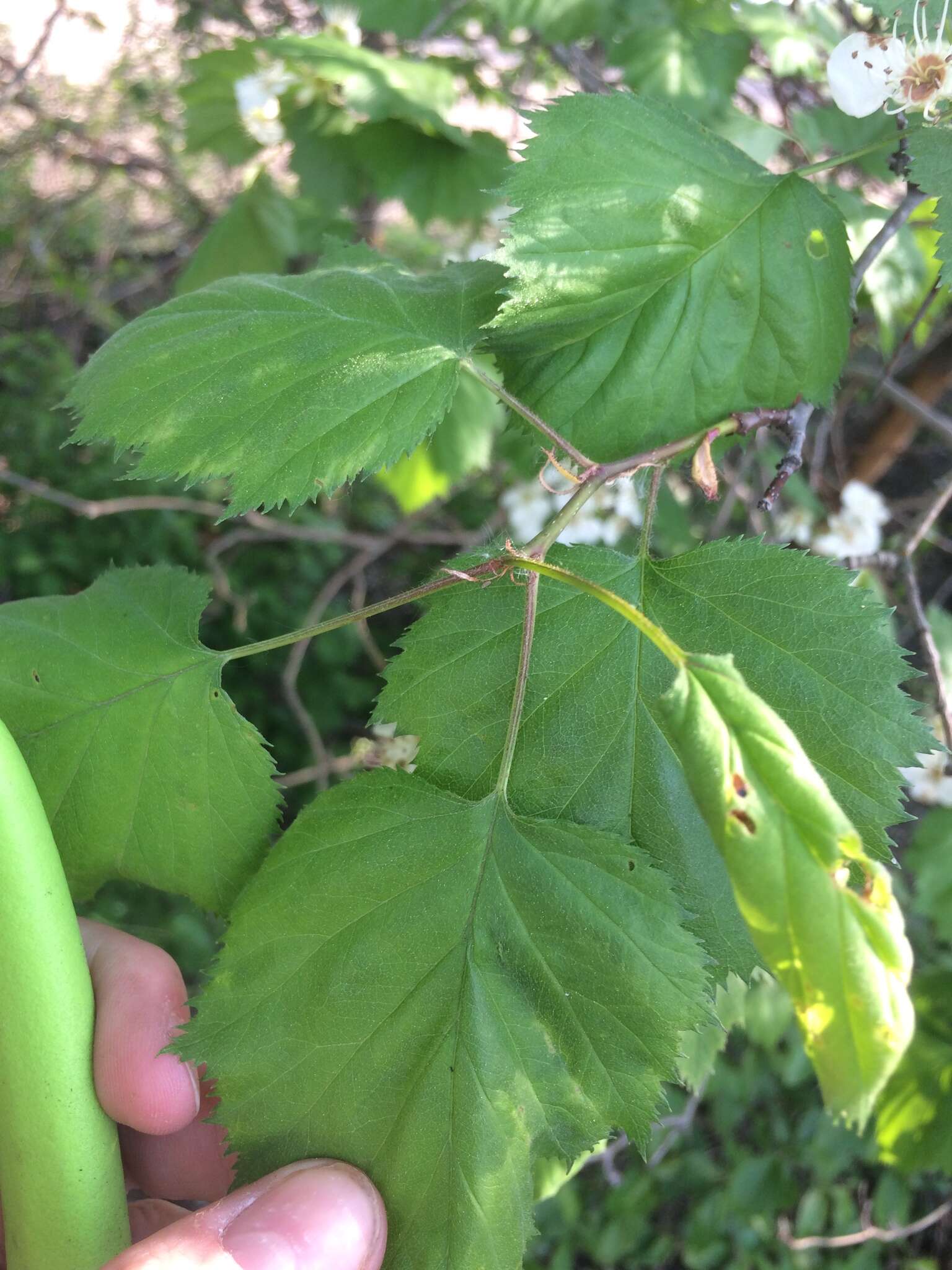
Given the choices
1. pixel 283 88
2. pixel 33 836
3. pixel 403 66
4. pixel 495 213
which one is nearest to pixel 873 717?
pixel 33 836

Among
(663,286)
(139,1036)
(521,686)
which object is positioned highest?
(663,286)

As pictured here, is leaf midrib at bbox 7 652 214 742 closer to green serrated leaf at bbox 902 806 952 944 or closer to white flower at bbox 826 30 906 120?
white flower at bbox 826 30 906 120

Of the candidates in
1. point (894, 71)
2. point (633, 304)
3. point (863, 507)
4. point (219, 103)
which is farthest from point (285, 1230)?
point (219, 103)

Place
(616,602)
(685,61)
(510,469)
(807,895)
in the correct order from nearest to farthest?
1. (807,895)
2. (616,602)
3. (685,61)
4. (510,469)

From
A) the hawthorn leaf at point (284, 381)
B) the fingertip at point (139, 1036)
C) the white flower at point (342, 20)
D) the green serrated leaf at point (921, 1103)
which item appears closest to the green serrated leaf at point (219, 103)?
the white flower at point (342, 20)

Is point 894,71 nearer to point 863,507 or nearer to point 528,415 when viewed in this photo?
point 528,415

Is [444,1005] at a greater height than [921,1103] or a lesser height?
greater

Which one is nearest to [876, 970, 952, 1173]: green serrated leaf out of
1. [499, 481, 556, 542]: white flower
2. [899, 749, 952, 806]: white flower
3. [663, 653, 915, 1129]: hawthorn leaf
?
[899, 749, 952, 806]: white flower
